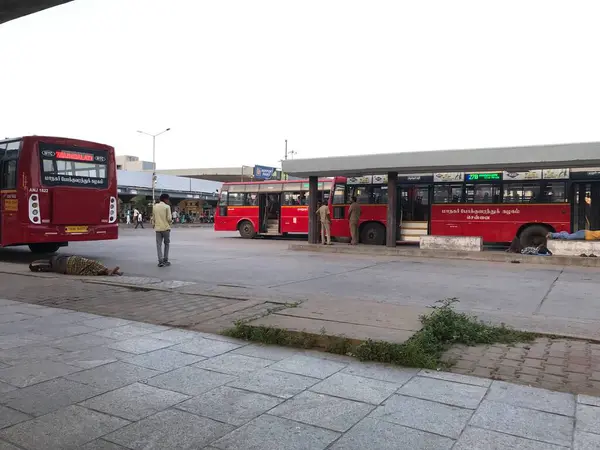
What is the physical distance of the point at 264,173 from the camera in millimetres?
59719

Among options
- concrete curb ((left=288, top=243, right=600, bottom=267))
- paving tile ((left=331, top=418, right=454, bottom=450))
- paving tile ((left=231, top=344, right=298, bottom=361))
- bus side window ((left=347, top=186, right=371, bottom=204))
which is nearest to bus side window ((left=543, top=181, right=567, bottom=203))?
concrete curb ((left=288, top=243, right=600, bottom=267))

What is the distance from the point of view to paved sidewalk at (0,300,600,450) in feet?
10.0

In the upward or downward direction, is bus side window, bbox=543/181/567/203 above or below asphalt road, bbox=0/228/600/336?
above

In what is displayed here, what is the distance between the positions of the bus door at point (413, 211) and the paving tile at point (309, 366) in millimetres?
15395

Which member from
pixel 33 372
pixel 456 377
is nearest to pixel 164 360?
pixel 33 372

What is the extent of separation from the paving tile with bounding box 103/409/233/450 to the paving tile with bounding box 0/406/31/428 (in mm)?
720

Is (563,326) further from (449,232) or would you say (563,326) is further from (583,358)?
(449,232)

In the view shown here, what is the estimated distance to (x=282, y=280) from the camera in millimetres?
10133

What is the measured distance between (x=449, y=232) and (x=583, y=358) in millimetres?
14670

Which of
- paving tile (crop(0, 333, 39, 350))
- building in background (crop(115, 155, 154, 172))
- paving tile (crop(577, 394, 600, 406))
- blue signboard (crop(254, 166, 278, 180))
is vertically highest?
building in background (crop(115, 155, 154, 172))

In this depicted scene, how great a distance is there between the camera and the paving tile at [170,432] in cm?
297

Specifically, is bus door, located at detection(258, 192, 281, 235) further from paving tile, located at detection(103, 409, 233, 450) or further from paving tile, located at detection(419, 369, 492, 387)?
paving tile, located at detection(103, 409, 233, 450)

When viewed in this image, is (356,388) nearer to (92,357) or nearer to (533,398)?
(533,398)

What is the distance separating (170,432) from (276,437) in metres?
0.69
